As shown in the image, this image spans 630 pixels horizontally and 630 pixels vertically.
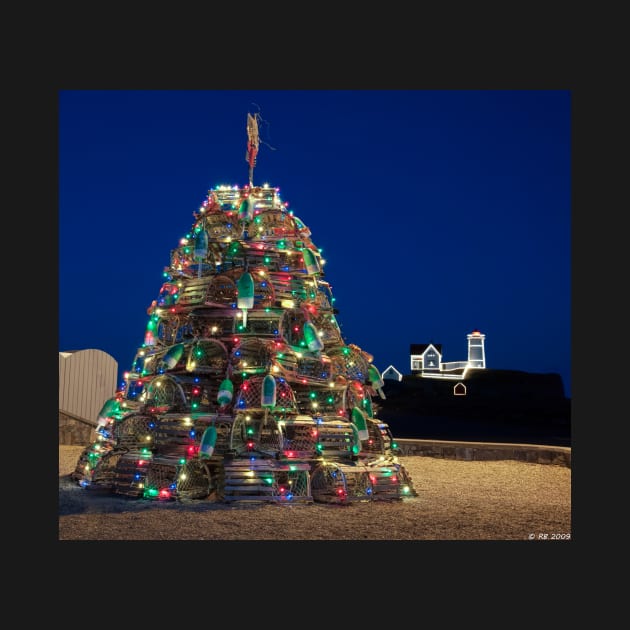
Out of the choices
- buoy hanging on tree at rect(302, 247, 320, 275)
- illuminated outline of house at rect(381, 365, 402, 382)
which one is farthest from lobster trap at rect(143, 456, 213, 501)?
illuminated outline of house at rect(381, 365, 402, 382)

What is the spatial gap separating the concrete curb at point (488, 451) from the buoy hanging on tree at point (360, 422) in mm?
6865

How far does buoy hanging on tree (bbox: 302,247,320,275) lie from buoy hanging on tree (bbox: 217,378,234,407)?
2.80m

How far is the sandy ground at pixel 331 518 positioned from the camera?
8.29m

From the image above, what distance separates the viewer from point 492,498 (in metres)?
11.6

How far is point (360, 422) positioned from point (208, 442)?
2.90m

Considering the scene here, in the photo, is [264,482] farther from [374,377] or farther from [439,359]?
[439,359]

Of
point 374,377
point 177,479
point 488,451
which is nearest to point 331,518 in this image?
point 177,479

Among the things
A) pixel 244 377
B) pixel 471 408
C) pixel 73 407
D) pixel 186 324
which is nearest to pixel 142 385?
pixel 186 324

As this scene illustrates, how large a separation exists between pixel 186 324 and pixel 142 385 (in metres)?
1.53

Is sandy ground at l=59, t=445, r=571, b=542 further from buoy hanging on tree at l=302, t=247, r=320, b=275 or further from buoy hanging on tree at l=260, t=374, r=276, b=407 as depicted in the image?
buoy hanging on tree at l=302, t=247, r=320, b=275

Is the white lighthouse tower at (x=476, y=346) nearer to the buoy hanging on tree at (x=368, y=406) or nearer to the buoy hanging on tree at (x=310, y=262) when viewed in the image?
the buoy hanging on tree at (x=368, y=406)

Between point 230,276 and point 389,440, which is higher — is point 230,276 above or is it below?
above

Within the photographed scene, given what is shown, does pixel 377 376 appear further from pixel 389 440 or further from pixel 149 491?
pixel 149 491

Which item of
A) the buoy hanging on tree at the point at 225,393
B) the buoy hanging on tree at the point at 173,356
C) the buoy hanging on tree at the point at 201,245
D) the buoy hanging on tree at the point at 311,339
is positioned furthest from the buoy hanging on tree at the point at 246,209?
the buoy hanging on tree at the point at 225,393
